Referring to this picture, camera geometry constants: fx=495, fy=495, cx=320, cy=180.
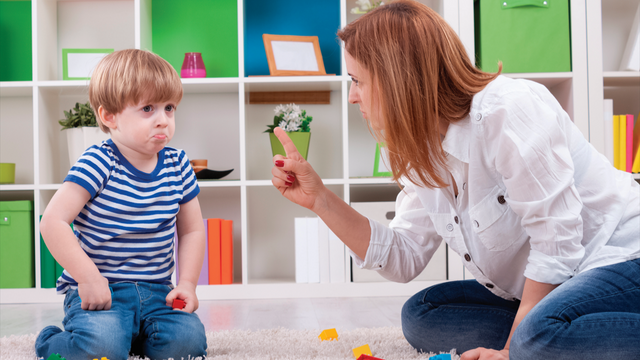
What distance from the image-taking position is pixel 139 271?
→ 106cm

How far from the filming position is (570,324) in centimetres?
70

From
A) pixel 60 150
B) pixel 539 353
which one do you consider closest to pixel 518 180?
pixel 539 353

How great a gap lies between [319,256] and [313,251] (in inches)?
1.2

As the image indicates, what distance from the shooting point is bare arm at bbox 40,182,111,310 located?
3.07 ft

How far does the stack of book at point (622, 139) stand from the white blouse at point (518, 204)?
111cm

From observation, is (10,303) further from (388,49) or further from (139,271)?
(388,49)

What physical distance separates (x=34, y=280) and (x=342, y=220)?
1500 mm

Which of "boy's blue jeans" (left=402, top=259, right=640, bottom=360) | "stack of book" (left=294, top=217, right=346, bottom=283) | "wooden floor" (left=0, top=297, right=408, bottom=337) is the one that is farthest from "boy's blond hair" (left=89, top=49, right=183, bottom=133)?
"stack of book" (left=294, top=217, right=346, bottom=283)

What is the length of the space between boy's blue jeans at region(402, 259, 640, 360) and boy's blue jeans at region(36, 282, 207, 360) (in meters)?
0.48

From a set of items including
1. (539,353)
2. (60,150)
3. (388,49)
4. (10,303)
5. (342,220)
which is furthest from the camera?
(60,150)

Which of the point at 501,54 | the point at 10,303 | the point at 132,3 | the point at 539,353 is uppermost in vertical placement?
the point at 132,3

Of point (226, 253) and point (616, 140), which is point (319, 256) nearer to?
point (226, 253)

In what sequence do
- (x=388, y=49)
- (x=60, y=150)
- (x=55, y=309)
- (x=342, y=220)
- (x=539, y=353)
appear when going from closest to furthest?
(x=539, y=353) → (x=388, y=49) → (x=342, y=220) → (x=55, y=309) → (x=60, y=150)

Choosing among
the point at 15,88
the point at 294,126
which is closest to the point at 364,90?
the point at 294,126
